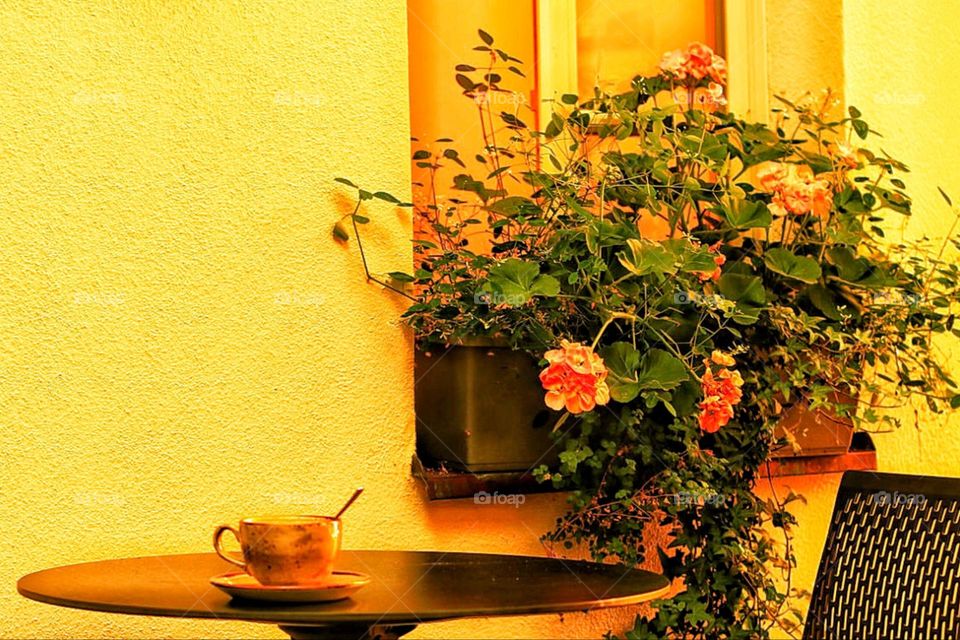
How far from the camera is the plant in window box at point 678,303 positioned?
2381 millimetres

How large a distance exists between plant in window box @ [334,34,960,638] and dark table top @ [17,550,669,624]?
450 millimetres

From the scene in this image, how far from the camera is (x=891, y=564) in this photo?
2244mm

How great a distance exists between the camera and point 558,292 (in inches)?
91.0

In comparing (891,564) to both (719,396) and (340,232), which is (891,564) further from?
(340,232)

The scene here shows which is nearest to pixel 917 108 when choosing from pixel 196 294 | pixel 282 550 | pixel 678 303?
pixel 678 303

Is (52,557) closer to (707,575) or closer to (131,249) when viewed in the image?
(131,249)

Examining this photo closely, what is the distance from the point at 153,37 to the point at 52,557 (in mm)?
844

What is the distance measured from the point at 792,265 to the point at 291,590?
5.07ft

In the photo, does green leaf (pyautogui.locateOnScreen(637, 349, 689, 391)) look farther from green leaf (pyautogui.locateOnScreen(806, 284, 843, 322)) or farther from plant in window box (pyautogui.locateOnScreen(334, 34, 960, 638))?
green leaf (pyautogui.locateOnScreen(806, 284, 843, 322))

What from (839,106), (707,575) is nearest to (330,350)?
(707,575)

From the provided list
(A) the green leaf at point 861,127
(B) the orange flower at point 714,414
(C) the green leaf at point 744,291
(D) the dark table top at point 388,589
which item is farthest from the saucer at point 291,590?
(A) the green leaf at point 861,127

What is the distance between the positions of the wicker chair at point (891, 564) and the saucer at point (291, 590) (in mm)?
1020

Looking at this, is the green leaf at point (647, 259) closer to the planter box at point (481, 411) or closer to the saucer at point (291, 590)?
the planter box at point (481, 411)

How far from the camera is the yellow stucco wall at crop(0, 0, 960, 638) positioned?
2.03 metres
